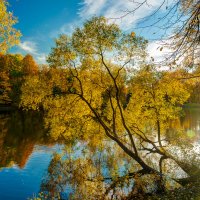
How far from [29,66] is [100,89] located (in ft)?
224

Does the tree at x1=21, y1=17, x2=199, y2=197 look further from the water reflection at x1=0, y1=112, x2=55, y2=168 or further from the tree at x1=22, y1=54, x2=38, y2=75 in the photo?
the tree at x1=22, y1=54, x2=38, y2=75

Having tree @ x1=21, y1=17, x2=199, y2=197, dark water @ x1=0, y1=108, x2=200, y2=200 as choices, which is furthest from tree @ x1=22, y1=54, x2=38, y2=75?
tree @ x1=21, y1=17, x2=199, y2=197

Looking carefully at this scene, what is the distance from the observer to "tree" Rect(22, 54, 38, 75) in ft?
294

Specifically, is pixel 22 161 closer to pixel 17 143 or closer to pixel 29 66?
pixel 17 143

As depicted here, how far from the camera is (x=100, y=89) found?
92.0ft

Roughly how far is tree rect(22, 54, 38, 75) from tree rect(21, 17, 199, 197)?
62323 mm

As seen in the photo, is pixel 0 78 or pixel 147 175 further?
pixel 0 78

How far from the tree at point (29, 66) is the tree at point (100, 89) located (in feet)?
204

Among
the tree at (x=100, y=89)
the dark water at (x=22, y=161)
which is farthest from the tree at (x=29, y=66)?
the tree at (x=100, y=89)

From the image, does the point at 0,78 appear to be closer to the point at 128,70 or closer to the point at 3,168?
the point at 3,168

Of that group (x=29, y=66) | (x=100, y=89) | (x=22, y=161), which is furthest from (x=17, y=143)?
(x=29, y=66)

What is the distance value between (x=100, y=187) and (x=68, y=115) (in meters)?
9.43

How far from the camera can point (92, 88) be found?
28000mm

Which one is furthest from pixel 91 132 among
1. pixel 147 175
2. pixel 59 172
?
pixel 147 175
